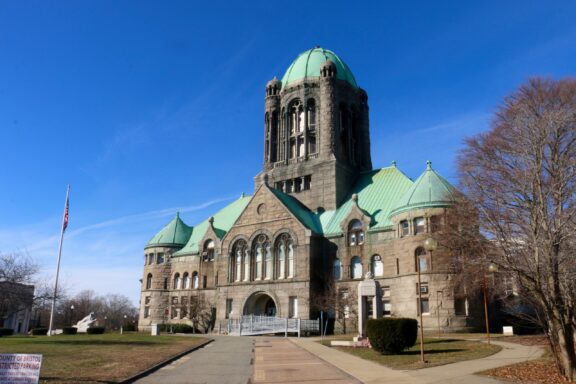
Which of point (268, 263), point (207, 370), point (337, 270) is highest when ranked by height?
point (268, 263)

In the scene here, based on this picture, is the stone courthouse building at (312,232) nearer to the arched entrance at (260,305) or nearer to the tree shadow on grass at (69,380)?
the arched entrance at (260,305)

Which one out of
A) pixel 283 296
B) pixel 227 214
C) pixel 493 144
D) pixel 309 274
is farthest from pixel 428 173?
pixel 227 214

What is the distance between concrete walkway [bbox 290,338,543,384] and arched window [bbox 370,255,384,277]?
70.2 ft

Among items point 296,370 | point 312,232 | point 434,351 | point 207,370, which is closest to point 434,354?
point 434,351

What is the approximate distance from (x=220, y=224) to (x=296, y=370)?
44485 mm

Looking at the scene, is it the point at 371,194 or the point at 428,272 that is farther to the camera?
the point at 371,194

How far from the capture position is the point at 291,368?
58.2ft

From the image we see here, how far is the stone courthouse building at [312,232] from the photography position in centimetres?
4088

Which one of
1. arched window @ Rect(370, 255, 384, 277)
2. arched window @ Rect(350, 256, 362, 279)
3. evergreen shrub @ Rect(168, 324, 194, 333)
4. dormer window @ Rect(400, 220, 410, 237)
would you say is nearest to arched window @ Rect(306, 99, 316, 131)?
arched window @ Rect(350, 256, 362, 279)

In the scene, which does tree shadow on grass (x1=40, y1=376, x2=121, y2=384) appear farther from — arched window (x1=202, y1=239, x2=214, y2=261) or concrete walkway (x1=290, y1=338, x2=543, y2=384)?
arched window (x1=202, y1=239, x2=214, y2=261)

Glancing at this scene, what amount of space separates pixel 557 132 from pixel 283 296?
3276cm

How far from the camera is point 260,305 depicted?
50.8 m

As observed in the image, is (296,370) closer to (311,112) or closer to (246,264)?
(246,264)

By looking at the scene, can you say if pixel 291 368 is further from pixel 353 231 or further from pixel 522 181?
pixel 353 231
